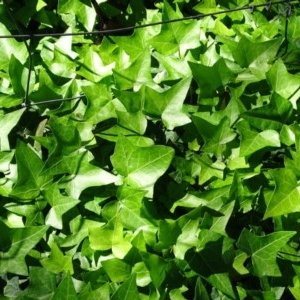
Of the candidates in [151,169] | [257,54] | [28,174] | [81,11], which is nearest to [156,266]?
[151,169]

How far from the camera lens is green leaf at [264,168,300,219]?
939mm

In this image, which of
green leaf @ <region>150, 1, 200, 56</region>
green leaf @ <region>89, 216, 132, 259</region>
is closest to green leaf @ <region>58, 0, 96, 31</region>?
green leaf @ <region>150, 1, 200, 56</region>

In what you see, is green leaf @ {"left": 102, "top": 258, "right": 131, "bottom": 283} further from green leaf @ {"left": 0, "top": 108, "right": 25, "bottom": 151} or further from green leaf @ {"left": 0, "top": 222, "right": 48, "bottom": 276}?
green leaf @ {"left": 0, "top": 108, "right": 25, "bottom": 151}

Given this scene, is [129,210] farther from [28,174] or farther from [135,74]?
[135,74]

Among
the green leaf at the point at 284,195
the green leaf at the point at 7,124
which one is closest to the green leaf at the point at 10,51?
the green leaf at the point at 7,124

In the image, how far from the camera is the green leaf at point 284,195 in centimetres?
94

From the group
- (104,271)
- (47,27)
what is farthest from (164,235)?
(47,27)

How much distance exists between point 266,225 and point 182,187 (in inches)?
7.9

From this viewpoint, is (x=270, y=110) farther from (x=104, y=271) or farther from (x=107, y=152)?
(x=104, y=271)

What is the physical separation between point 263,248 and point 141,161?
28cm

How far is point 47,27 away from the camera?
4.59 ft

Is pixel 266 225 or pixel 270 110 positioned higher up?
pixel 270 110

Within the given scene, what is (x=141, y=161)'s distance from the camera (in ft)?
3.14

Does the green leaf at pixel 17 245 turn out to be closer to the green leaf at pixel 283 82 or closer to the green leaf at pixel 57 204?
the green leaf at pixel 57 204
